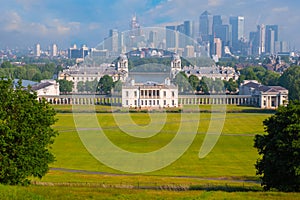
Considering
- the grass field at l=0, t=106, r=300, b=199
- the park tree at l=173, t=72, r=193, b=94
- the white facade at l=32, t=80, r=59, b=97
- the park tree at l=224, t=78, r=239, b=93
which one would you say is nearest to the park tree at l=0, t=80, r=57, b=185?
the grass field at l=0, t=106, r=300, b=199

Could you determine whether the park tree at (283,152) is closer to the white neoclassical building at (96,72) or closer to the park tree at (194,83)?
the park tree at (194,83)

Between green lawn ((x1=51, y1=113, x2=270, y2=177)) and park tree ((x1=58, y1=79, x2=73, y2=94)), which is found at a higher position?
park tree ((x1=58, y1=79, x2=73, y2=94))

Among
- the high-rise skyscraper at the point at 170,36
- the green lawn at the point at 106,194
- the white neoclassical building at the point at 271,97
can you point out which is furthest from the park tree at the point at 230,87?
the green lawn at the point at 106,194

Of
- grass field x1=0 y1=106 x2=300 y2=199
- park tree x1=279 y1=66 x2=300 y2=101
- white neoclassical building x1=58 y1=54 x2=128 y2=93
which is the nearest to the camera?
grass field x1=0 y1=106 x2=300 y2=199

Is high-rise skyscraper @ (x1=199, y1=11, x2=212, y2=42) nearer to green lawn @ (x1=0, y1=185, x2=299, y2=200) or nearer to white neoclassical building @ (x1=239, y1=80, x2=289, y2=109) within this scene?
white neoclassical building @ (x1=239, y1=80, x2=289, y2=109)

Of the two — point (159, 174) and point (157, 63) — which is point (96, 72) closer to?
point (157, 63)

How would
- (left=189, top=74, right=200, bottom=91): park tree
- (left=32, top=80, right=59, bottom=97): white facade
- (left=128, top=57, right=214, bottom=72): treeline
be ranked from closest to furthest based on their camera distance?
(left=32, top=80, right=59, bottom=97): white facade, (left=189, top=74, right=200, bottom=91): park tree, (left=128, top=57, right=214, bottom=72): treeline

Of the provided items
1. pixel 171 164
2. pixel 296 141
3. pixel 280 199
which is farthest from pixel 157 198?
pixel 171 164
